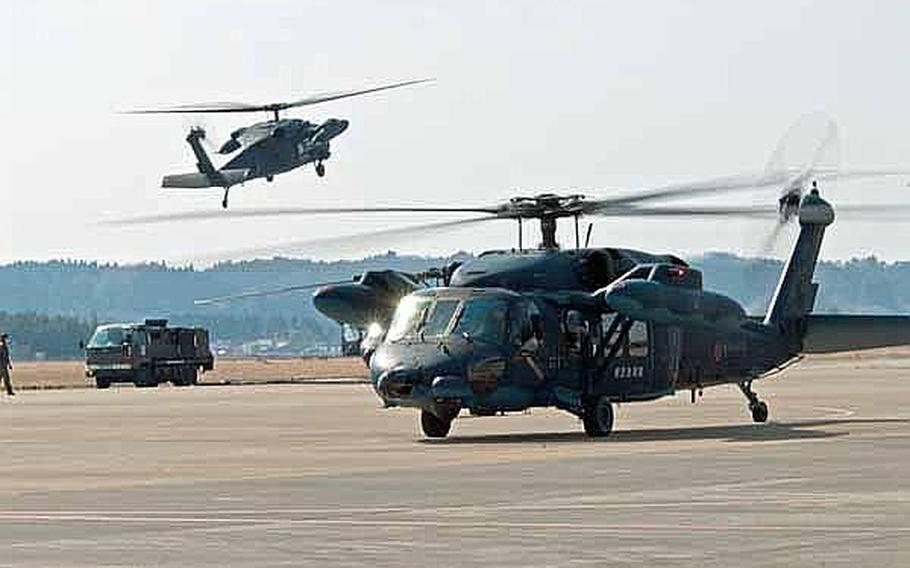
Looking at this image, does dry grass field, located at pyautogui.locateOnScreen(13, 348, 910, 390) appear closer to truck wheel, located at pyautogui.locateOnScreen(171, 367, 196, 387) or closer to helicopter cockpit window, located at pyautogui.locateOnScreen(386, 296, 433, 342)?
truck wheel, located at pyautogui.locateOnScreen(171, 367, 196, 387)

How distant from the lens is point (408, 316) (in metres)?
38.2

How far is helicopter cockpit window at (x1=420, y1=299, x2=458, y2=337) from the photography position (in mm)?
37594

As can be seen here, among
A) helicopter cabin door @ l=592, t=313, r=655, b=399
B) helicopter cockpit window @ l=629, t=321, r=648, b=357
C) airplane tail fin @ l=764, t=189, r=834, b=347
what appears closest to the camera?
helicopter cabin door @ l=592, t=313, r=655, b=399

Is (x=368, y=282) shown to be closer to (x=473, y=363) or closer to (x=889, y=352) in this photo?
Result: (x=473, y=363)

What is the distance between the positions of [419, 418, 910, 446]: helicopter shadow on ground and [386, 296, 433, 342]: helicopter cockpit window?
5.66 feet

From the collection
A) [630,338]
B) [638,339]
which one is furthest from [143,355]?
[630,338]

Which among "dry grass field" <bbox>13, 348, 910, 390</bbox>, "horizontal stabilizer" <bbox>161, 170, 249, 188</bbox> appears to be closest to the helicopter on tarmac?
"dry grass field" <bbox>13, 348, 910, 390</bbox>

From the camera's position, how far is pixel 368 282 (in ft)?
136

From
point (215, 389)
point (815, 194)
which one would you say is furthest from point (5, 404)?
point (815, 194)

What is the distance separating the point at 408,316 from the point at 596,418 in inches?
138

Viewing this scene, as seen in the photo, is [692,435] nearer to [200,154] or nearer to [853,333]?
[853,333]

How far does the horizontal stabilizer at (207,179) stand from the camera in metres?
124

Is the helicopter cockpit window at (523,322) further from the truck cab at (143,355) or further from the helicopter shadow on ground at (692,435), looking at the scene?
the truck cab at (143,355)

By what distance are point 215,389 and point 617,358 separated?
3877 centimetres
